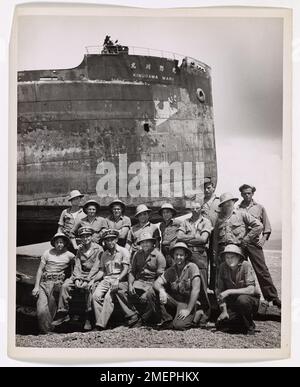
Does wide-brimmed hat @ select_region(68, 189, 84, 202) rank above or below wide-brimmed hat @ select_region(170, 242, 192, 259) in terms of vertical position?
above

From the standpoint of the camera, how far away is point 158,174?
102 inches

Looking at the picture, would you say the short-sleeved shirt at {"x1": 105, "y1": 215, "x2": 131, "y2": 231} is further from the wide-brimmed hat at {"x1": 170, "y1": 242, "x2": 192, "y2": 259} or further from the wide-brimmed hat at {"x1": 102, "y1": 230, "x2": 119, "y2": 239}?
the wide-brimmed hat at {"x1": 170, "y1": 242, "x2": 192, "y2": 259}

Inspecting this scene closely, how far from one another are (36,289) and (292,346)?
111cm

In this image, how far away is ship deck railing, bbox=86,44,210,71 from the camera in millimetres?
2586

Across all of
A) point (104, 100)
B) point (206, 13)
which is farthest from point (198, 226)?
point (206, 13)

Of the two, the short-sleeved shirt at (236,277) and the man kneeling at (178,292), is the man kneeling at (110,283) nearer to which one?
the man kneeling at (178,292)

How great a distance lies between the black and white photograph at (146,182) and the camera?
2578 millimetres

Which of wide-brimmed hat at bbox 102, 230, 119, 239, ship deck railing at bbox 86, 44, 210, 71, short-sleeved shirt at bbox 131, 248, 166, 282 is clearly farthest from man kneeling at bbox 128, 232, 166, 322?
ship deck railing at bbox 86, 44, 210, 71

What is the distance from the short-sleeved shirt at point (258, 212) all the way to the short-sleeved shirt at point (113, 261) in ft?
1.76

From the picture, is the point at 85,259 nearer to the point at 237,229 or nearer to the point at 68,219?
the point at 68,219

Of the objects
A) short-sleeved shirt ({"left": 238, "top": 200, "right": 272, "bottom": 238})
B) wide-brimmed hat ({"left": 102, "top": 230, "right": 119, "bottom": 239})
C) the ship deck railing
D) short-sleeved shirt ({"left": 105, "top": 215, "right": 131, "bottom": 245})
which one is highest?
the ship deck railing

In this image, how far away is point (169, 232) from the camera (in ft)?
8.54

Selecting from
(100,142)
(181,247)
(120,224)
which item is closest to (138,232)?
(120,224)
